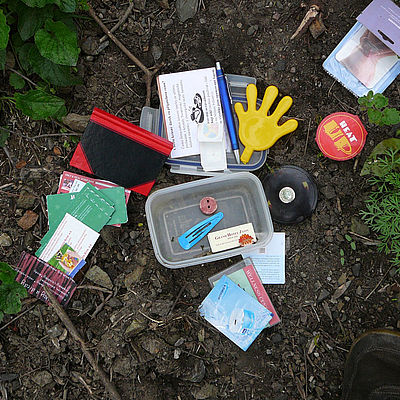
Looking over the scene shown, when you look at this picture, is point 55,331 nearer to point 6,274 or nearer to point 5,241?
point 6,274

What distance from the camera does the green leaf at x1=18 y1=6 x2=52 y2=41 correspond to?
1.58 m

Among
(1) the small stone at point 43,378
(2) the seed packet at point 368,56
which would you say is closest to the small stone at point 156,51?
(2) the seed packet at point 368,56

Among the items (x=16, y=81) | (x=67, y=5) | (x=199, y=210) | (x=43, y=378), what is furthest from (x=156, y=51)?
(x=43, y=378)

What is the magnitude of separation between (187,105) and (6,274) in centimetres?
109

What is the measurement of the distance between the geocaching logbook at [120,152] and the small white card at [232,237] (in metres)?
0.39

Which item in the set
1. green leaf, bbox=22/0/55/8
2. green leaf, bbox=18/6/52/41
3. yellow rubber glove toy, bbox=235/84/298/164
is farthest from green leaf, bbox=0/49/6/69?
yellow rubber glove toy, bbox=235/84/298/164

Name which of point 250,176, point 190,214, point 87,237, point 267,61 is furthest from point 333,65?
point 87,237

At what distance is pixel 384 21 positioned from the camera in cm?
171

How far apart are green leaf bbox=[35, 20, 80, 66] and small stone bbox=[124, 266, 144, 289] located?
93 centimetres

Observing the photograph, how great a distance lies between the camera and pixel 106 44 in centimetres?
182

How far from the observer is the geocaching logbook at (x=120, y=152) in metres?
1.70

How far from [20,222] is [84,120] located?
0.56m

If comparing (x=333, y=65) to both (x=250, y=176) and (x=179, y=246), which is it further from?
(x=179, y=246)

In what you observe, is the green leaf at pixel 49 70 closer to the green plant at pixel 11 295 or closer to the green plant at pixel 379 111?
the green plant at pixel 11 295
